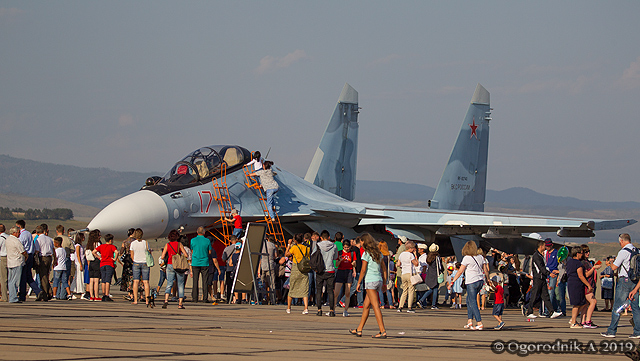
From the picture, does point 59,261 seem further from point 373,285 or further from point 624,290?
point 624,290

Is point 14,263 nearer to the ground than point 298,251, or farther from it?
nearer to the ground

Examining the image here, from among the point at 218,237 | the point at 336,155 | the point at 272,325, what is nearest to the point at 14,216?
the point at 336,155

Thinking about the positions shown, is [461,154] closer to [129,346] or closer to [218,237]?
[218,237]

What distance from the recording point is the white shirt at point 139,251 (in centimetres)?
1308

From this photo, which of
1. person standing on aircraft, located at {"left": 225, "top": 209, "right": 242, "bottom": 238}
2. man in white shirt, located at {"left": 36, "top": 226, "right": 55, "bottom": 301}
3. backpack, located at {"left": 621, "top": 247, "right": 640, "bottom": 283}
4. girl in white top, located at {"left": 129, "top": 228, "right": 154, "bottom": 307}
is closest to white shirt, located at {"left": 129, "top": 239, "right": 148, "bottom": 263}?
girl in white top, located at {"left": 129, "top": 228, "right": 154, "bottom": 307}

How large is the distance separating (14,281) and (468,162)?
16.0 metres

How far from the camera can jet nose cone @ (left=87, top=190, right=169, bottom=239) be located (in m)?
14.6

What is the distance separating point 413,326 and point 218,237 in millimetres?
7959

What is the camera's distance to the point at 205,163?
1662 centimetres

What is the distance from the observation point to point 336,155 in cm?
2447

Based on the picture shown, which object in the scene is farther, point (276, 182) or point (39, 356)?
point (276, 182)

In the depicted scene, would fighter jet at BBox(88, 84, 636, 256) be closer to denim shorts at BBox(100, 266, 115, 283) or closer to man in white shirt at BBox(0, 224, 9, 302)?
denim shorts at BBox(100, 266, 115, 283)

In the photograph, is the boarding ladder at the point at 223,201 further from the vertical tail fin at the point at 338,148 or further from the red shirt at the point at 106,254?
the vertical tail fin at the point at 338,148

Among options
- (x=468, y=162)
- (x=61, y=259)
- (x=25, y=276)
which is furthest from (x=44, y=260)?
(x=468, y=162)
